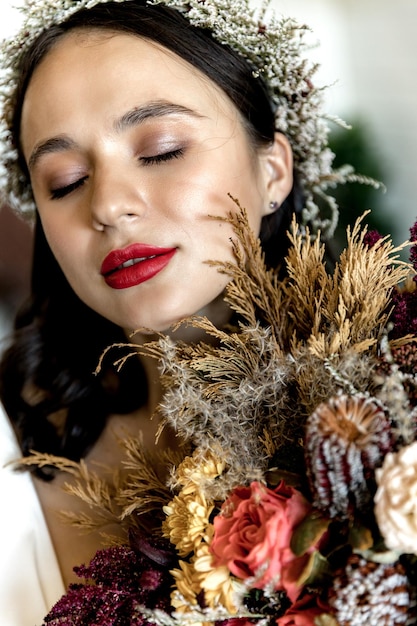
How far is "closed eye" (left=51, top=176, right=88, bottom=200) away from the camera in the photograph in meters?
1.08

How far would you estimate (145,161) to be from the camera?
1.02 meters

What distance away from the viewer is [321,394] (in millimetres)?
777

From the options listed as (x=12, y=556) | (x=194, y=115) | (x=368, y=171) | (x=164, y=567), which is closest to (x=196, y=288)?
(x=194, y=115)

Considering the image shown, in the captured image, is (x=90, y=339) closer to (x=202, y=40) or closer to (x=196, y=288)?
(x=196, y=288)

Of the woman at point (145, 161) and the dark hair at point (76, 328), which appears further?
the dark hair at point (76, 328)

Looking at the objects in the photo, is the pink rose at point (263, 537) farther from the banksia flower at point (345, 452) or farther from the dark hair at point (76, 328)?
the dark hair at point (76, 328)

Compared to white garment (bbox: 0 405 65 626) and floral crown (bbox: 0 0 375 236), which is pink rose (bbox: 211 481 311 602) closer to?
white garment (bbox: 0 405 65 626)

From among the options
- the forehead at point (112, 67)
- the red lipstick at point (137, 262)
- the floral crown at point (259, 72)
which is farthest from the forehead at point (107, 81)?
the red lipstick at point (137, 262)

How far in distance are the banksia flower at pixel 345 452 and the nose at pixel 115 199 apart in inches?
19.0

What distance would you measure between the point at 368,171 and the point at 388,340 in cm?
102

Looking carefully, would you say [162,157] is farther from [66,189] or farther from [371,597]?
[371,597]

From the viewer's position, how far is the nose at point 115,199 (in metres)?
0.99

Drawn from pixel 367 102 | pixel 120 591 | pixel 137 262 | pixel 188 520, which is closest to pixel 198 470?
pixel 188 520

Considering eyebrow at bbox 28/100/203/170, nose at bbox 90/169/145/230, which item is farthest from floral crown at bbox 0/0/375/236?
nose at bbox 90/169/145/230
